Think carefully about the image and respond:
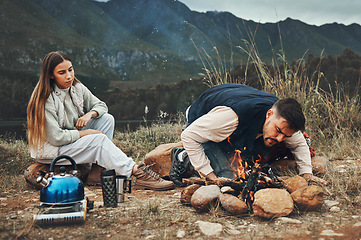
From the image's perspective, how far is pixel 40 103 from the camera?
10.4 feet

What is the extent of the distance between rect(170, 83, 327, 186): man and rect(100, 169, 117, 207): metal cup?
725mm

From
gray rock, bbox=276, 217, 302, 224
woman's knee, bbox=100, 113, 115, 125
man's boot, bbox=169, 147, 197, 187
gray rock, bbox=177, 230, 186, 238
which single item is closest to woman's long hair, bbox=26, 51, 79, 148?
woman's knee, bbox=100, 113, 115, 125

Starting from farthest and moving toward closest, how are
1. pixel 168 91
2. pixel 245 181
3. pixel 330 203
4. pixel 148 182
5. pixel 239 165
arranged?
pixel 168 91 < pixel 148 182 < pixel 239 165 < pixel 245 181 < pixel 330 203

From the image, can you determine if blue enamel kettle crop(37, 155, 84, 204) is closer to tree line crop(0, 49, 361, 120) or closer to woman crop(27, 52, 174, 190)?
woman crop(27, 52, 174, 190)

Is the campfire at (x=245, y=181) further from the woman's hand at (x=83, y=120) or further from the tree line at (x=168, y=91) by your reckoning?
the tree line at (x=168, y=91)

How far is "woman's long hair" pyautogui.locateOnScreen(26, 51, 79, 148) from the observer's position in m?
A: 3.15

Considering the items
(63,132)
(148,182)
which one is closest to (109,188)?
(148,182)

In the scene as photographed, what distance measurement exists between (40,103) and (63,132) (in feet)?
1.16

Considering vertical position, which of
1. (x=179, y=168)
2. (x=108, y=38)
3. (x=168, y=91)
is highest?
(x=108, y=38)

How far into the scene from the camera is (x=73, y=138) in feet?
10.6

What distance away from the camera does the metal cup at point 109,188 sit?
2.65 m

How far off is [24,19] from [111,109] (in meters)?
41.7

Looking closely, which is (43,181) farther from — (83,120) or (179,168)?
(179,168)

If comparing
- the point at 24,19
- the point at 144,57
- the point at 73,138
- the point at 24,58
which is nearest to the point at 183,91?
the point at 73,138
